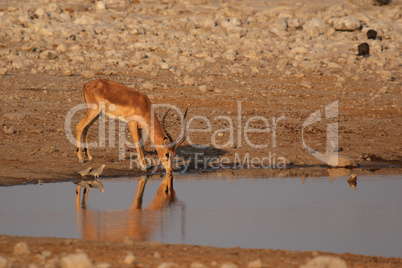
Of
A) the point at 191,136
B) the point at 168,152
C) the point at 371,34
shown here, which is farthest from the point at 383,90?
the point at 168,152

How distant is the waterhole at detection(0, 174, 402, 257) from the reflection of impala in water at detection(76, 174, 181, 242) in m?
0.01

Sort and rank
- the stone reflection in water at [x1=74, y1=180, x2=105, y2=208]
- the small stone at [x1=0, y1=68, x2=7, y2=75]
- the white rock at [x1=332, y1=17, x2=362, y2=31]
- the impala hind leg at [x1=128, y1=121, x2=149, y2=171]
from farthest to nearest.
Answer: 1. the white rock at [x1=332, y1=17, x2=362, y2=31]
2. the small stone at [x1=0, y1=68, x2=7, y2=75]
3. the impala hind leg at [x1=128, y1=121, x2=149, y2=171]
4. the stone reflection in water at [x1=74, y1=180, x2=105, y2=208]

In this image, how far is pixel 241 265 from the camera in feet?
17.7

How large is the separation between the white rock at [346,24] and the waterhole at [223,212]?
12383 mm

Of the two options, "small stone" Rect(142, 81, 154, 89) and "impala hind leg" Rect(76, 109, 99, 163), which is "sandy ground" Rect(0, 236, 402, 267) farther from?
"small stone" Rect(142, 81, 154, 89)

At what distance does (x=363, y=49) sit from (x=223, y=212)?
45.7 feet

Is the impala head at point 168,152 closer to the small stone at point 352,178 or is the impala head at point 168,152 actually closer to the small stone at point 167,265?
the small stone at point 352,178

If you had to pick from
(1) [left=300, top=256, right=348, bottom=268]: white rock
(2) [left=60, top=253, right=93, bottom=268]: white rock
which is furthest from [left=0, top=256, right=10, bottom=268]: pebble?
(1) [left=300, top=256, right=348, bottom=268]: white rock

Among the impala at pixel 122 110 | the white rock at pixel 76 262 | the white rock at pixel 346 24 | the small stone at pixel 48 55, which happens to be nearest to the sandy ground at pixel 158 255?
the white rock at pixel 76 262

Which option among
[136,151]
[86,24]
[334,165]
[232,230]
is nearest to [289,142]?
[334,165]

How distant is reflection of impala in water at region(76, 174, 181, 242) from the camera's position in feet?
22.3

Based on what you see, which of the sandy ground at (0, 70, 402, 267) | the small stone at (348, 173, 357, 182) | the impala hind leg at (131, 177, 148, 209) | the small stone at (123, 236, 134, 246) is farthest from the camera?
the small stone at (348, 173, 357, 182)

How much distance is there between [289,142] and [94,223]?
22.3 feet

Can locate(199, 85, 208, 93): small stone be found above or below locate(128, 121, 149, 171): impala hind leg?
above
